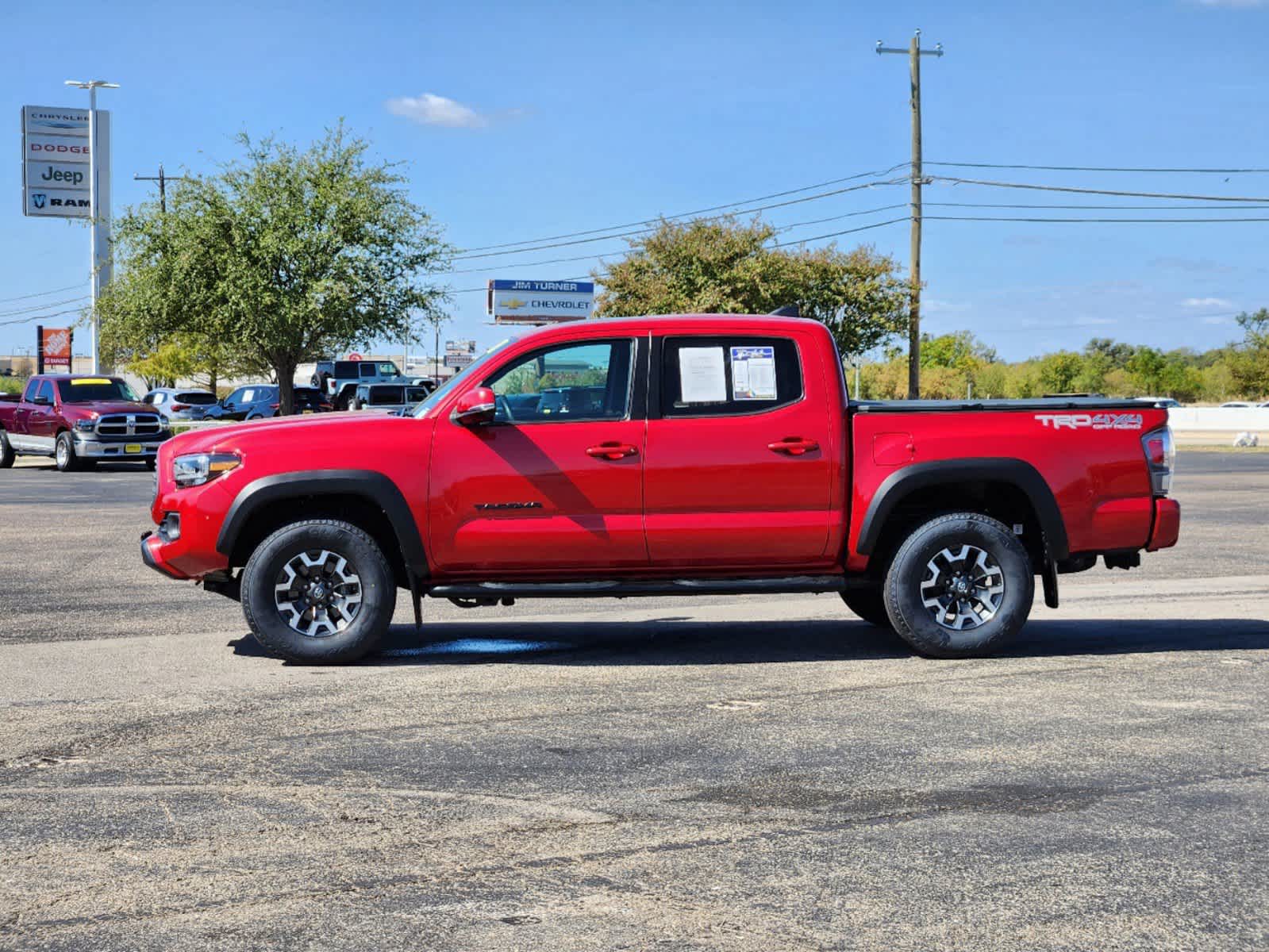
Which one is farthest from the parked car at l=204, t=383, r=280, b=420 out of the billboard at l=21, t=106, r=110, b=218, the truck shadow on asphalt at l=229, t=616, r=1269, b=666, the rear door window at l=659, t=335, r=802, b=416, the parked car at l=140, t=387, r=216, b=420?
the rear door window at l=659, t=335, r=802, b=416

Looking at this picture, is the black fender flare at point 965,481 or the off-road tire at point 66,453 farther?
the off-road tire at point 66,453

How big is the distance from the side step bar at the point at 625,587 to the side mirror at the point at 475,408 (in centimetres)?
93

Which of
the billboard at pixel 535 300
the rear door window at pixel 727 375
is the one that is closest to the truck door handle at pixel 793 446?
the rear door window at pixel 727 375

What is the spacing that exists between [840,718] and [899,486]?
1.88 metres

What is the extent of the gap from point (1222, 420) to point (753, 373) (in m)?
63.7

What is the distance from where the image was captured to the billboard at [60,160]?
6294 centimetres

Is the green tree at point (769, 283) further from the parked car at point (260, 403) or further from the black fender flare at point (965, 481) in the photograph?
the black fender flare at point (965, 481)

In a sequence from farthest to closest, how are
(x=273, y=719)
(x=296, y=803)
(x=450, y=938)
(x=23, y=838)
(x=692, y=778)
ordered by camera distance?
(x=273, y=719), (x=692, y=778), (x=296, y=803), (x=23, y=838), (x=450, y=938)

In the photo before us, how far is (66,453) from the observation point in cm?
3089

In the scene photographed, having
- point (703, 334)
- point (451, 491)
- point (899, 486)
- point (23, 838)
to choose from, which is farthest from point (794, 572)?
point (23, 838)

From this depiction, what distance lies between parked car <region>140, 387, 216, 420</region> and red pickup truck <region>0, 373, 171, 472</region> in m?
24.9

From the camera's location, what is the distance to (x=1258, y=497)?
902 inches

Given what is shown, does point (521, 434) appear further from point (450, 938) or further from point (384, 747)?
point (450, 938)

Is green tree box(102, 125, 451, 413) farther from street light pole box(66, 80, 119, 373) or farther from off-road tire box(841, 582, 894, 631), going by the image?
off-road tire box(841, 582, 894, 631)
